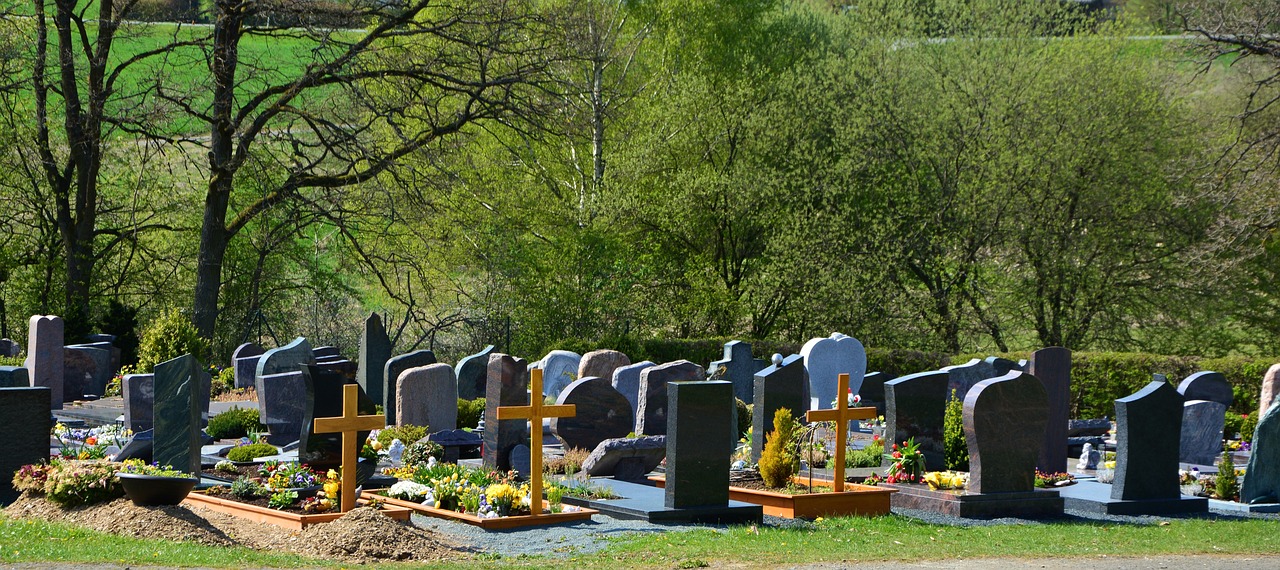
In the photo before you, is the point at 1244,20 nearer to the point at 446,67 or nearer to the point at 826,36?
the point at 826,36

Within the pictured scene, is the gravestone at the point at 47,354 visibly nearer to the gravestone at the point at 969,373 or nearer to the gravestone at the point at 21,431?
the gravestone at the point at 21,431

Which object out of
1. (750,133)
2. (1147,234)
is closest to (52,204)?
(750,133)

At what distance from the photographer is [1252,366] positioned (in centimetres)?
2105

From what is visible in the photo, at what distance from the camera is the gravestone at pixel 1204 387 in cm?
1772

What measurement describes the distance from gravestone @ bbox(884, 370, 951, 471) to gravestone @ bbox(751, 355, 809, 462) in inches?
43.6

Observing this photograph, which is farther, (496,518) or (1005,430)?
(1005,430)

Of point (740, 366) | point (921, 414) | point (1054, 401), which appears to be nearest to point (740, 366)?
point (740, 366)

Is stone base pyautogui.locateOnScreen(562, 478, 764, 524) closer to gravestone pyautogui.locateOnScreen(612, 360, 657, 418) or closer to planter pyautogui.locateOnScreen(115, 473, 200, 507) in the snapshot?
planter pyautogui.locateOnScreen(115, 473, 200, 507)

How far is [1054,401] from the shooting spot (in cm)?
1467

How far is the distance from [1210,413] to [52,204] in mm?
27123

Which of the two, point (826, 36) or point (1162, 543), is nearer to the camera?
point (1162, 543)

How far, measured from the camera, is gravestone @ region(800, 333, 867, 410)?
20.5 m

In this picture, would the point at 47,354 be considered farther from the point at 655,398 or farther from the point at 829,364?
the point at 829,364

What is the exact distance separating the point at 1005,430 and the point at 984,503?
745mm
